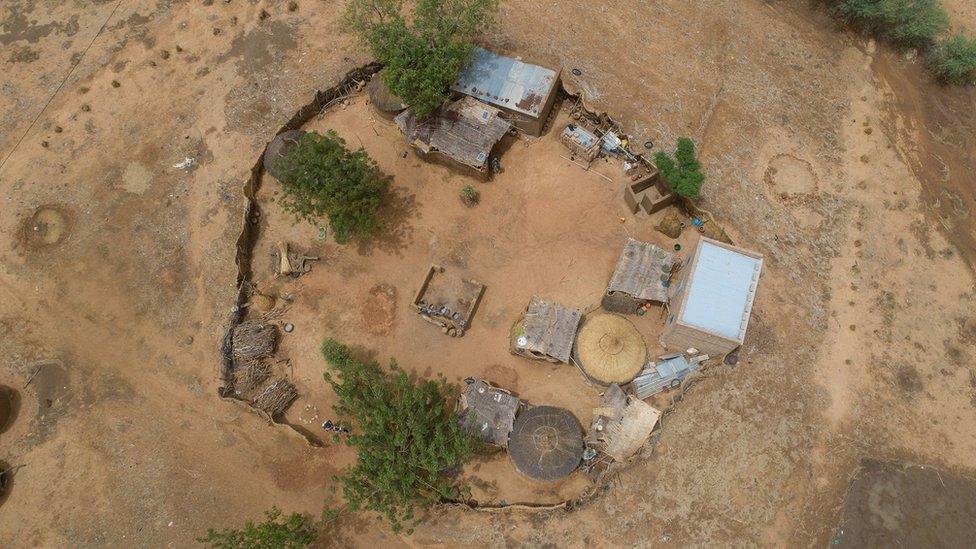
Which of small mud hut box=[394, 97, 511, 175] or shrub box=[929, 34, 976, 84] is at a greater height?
shrub box=[929, 34, 976, 84]

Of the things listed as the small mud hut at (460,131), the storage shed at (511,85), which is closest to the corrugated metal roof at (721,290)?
the storage shed at (511,85)

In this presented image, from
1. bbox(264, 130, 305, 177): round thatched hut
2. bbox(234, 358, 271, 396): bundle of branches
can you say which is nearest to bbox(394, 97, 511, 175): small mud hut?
bbox(264, 130, 305, 177): round thatched hut

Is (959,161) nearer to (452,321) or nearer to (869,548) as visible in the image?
(869,548)

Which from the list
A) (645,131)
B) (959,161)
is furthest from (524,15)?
(959,161)

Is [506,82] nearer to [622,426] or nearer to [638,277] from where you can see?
[638,277]

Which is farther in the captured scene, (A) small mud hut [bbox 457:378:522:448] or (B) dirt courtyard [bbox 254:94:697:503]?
(B) dirt courtyard [bbox 254:94:697:503]

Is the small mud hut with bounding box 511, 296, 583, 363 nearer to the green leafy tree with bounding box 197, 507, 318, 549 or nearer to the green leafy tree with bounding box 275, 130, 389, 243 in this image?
the green leafy tree with bounding box 275, 130, 389, 243
